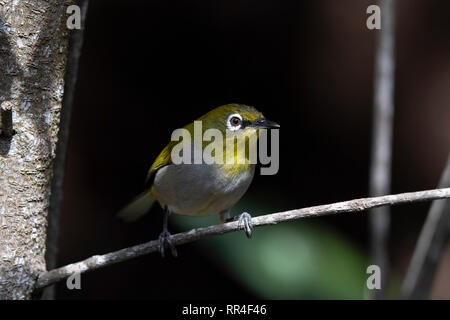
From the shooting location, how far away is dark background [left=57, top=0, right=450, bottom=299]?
5938mm

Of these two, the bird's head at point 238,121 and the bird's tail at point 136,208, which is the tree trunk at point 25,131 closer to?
the bird's head at point 238,121

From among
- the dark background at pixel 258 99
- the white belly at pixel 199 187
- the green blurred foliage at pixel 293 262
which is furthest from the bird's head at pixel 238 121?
the dark background at pixel 258 99

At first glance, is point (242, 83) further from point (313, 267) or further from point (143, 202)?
point (313, 267)

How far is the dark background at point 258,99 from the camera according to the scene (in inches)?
234

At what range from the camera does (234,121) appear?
399 cm

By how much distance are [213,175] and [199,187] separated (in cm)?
13

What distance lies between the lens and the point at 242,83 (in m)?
6.11

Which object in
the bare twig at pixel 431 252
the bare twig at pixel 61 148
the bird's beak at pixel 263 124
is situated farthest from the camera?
the bird's beak at pixel 263 124

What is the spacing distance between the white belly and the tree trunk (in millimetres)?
1290

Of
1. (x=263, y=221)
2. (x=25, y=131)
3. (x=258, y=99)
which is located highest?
(x=258, y=99)

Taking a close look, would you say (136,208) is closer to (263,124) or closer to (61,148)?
(263,124)

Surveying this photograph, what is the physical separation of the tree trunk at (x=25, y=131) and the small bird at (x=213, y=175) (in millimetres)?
1149

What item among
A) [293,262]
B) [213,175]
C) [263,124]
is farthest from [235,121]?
[293,262]
